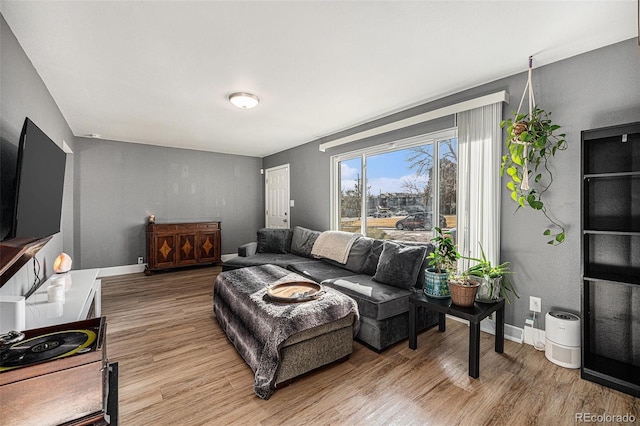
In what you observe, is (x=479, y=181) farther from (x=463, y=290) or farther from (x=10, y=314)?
(x=10, y=314)

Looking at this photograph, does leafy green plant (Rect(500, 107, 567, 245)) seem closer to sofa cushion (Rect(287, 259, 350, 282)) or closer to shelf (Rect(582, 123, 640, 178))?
shelf (Rect(582, 123, 640, 178))

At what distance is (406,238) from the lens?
139 inches

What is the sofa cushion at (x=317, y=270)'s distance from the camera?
323cm

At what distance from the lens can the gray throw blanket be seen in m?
1.82

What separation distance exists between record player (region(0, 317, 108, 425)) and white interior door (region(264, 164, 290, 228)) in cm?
469

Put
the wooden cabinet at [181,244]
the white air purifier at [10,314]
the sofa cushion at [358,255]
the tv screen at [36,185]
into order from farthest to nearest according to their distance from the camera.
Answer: the wooden cabinet at [181,244]
the sofa cushion at [358,255]
the tv screen at [36,185]
the white air purifier at [10,314]

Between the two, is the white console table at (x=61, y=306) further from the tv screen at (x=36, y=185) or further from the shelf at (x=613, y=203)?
the shelf at (x=613, y=203)

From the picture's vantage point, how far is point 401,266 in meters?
2.74

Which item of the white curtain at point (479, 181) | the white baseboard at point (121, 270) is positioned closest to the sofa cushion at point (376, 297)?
the white curtain at point (479, 181)

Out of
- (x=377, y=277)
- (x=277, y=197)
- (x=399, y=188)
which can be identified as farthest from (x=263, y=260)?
(x=277, y=197)

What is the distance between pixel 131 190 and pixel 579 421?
6.34 meters

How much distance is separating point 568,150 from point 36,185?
3974 millimetres

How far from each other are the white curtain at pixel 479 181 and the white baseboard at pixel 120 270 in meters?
5.42


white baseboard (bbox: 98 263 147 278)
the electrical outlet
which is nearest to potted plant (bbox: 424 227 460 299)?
the electrical outlet
